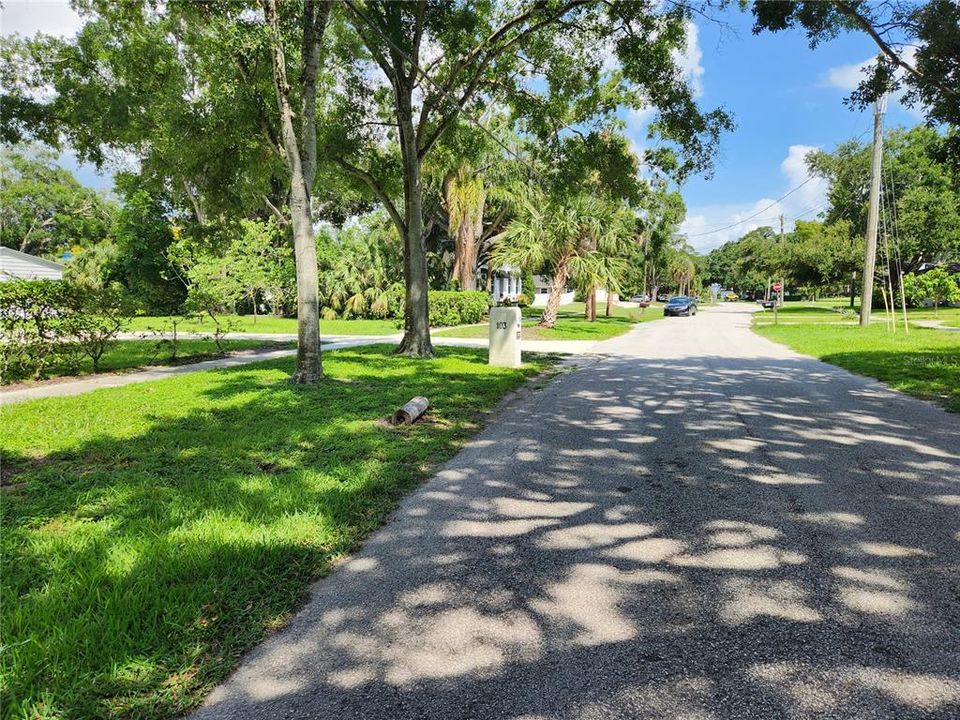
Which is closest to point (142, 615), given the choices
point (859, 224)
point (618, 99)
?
point (618, 99)

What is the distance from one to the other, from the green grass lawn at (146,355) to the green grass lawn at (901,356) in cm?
1367

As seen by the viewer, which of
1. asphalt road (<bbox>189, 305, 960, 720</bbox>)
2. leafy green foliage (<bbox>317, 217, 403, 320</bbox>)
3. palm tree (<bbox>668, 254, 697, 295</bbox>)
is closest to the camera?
asphalt road (<bbox>189, 305, 960, 720</bbox>)

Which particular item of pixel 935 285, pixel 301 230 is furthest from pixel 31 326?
pixel 935 285

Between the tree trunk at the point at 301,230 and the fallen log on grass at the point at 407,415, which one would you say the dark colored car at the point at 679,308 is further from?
the fallen log on grass at the point at 407,415

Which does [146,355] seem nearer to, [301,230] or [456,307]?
[301,230]

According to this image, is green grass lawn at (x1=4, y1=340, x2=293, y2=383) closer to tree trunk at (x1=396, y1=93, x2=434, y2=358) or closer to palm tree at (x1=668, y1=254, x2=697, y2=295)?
tree trunk at (x1=396, y1=93, x2=434, y2=358)

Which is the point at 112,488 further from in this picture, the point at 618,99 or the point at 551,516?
the point at 618,99

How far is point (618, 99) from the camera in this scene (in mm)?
13594

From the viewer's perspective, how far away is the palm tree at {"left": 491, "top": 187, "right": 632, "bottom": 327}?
21328 mm

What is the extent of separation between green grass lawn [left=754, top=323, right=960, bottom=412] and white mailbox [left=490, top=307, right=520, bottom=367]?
268 inches

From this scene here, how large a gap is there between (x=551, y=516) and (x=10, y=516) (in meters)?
3.64

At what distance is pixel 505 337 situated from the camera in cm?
1201

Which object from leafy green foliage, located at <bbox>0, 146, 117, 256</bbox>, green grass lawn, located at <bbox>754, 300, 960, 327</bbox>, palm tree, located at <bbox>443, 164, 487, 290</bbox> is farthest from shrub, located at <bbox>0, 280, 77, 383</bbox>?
leafy green foliage, located at <bbox>0, 146, 117, 256</bbox>

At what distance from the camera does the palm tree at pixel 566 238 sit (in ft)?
70.0
